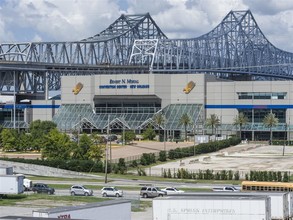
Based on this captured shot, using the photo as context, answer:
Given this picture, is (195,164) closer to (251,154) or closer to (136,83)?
(251,154)

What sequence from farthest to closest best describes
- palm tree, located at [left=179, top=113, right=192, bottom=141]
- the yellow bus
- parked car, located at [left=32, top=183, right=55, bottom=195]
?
Answer: palm tree, located at [left=179, top=113, right=192, bottom=141]
parked car, located at [left=32, top=183, right=55, bottom=195]
the yellow bus

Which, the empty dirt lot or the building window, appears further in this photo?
the building window

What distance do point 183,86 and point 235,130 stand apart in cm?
1524

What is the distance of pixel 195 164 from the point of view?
11019 centimetres

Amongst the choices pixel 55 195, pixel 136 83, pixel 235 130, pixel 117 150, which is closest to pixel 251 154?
pixel 117 150

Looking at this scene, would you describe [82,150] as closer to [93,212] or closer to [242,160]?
[242,160]

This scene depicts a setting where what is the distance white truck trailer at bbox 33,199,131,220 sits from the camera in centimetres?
3734

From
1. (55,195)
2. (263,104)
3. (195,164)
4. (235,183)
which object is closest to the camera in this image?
(55,195)

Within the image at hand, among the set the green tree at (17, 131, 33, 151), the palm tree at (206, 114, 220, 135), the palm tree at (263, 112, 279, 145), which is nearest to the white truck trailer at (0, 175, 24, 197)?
the green tree at (17, 131, 33, 151)

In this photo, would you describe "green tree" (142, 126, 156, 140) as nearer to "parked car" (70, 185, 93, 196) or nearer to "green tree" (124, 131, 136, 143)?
"green tree" (124, 131, 136, 143)

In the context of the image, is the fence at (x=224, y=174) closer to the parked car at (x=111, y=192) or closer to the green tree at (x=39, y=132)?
the parked car at (x=111, y=192)

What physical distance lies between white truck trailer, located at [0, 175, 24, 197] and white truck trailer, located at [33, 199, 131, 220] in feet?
81.6

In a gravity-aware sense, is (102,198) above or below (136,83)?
below

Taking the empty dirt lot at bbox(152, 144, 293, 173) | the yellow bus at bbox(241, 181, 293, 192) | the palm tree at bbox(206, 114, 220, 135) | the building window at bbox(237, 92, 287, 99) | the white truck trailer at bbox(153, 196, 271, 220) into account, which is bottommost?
the empty dirt lot at bbox(152, 144, 293, 173)
